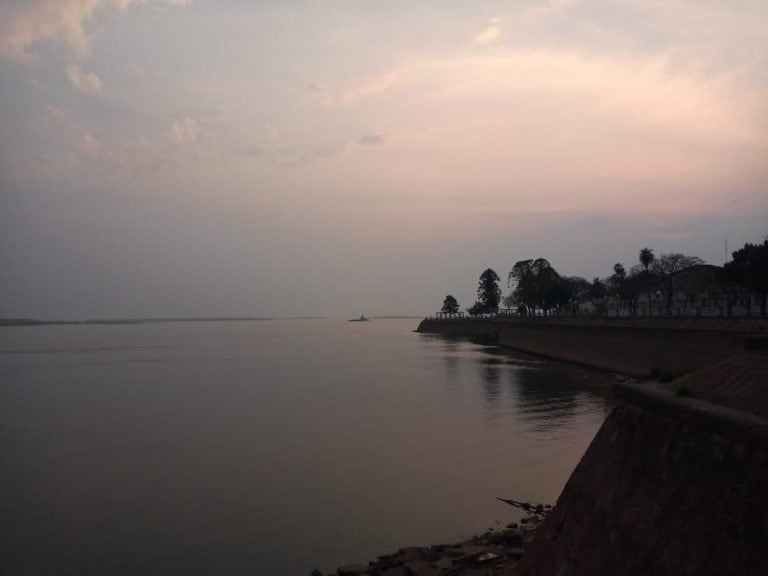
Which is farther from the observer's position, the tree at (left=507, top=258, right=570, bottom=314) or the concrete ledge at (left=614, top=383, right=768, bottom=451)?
the tree at (left=507, top=258, right=570, bottom=314)

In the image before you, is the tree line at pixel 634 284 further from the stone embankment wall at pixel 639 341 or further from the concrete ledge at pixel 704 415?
the concrete ledge at pixel 704 415

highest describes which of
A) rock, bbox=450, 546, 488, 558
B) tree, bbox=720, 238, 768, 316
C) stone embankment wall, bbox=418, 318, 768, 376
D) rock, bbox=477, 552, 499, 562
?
tree, bbox=720, 238, 768, 316

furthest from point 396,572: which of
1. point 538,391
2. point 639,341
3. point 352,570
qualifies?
point 639,341

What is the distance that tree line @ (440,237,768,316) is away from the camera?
3769 centimetres

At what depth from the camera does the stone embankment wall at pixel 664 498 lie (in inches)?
192

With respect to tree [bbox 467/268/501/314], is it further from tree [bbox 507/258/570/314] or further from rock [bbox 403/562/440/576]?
rock [bbox 403/562/440/576]

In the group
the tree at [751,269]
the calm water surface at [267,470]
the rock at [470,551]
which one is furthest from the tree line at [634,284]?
the rock at [470,551]

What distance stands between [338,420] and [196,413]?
6.62m

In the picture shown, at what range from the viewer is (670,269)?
5772 centimetres

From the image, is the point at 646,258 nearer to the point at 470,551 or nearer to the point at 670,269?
the point at 670,269

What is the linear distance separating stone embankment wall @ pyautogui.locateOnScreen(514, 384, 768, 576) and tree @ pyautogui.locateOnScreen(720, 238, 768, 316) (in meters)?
32.3

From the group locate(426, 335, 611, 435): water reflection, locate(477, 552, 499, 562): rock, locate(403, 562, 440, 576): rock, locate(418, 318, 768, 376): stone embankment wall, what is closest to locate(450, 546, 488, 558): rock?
locate(477, 552, 499, 562): rock

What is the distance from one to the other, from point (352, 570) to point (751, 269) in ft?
114

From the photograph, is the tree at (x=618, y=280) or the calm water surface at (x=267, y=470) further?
the tree at (x=618, y=280)
